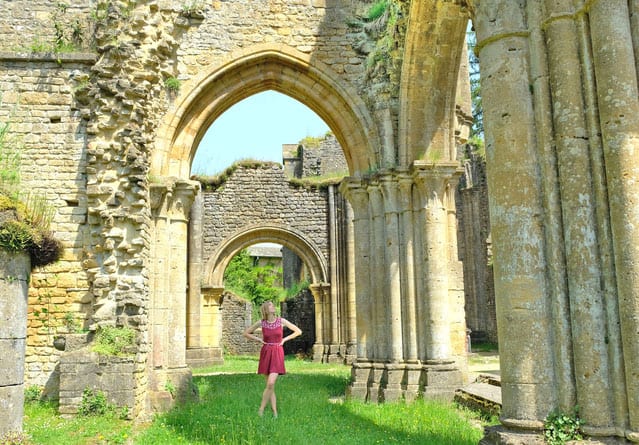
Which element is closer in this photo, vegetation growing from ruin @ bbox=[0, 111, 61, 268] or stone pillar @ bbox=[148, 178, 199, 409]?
vegetation growing from ruin @ bbox=[0, 111, 61, 268]

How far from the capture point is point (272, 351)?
6.19 m

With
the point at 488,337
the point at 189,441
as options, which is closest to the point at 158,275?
the point at 189,441

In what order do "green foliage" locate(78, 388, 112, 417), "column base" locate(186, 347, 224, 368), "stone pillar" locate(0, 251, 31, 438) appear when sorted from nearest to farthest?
"stone pillar" locate(0, 251, 31, 438), "green foliage" locate(78, 388, 112, 417), "column base" locate(186, 347, 224, 368)

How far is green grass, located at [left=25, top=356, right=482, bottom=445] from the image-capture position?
5.05m

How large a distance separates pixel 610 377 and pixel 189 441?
11.2 ft

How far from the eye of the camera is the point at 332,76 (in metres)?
8.52

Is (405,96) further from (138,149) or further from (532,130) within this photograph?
(532,130)

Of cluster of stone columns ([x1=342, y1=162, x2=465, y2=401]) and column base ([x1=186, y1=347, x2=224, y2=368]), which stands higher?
cluster of stone columns ([x1=342, y1=162, x2=465, y2=401])

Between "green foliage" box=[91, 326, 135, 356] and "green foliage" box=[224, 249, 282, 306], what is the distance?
16.0 meters

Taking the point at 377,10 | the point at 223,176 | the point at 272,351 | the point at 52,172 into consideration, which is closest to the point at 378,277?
the point at 272,351

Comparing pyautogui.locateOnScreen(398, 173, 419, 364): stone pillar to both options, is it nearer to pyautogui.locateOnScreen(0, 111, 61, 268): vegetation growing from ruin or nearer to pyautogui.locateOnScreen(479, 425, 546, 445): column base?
pyautogui.locateOnScreen(479, 425, 546, 445): column base

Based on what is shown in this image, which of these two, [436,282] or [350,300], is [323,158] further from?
[436,282]

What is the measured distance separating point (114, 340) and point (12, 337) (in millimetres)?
2077

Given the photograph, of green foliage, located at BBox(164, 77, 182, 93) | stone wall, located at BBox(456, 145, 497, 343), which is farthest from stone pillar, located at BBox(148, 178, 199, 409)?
stone wall, located at BBox(456, 145, 497, 343)
